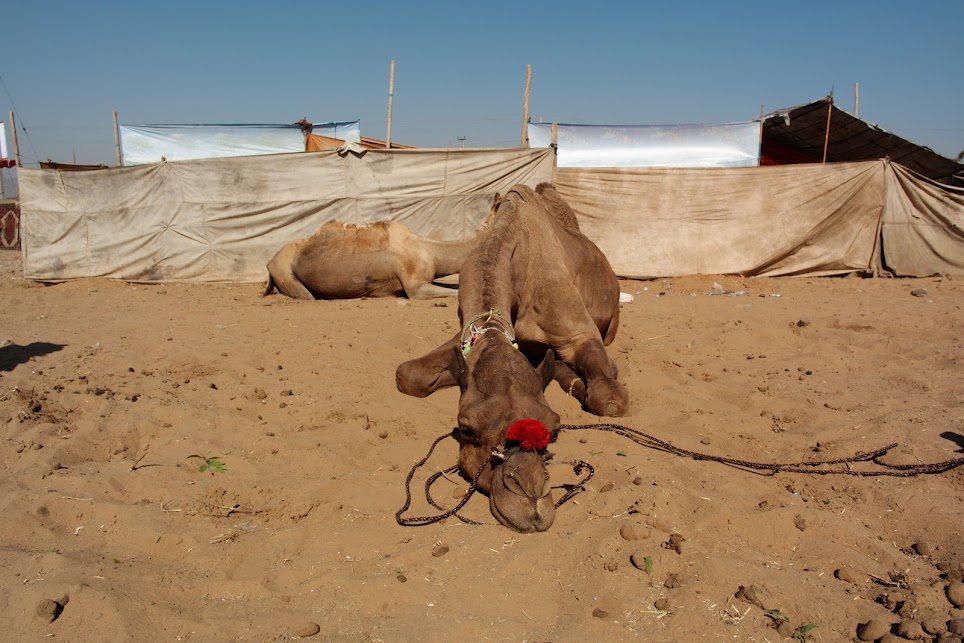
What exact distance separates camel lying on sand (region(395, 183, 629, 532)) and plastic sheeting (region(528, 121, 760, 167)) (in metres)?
5.96

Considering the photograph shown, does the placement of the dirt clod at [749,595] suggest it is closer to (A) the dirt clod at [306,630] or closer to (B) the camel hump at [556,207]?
(A) the dirt clod at [306,630]

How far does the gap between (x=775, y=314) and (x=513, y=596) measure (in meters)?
6.36

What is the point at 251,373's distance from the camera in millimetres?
5512

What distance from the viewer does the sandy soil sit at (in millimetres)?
2568

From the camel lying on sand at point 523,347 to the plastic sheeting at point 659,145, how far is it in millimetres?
5957

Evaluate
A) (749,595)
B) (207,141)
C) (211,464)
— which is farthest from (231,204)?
(749,595)

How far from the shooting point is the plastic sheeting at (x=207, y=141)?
14.2 meters

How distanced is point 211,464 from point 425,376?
5.74ft

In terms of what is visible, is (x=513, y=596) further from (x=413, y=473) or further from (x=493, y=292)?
(x=493, y=292)

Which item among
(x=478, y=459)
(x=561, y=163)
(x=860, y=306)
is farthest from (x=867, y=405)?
(x=561, y=163)

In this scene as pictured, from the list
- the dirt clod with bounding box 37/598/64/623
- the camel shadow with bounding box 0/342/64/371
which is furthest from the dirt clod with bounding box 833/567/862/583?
the camel shadow with bounding box 0/342/64/371

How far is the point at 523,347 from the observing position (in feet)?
18.1

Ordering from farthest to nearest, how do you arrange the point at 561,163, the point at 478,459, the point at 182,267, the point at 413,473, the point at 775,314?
the point at 561,163, the point at 182,267, the point at 775,314, the point at 413,473, the point at 478,459

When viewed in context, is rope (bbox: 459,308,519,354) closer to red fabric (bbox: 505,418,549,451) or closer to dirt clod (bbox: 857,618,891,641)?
red fabric (bbox: 505,418,549,451)
